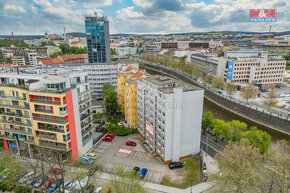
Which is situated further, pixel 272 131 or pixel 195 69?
pixel 195 69

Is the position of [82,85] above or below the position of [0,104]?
above

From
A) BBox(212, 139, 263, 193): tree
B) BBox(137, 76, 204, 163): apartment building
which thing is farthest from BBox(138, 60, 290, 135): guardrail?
BBox(212, 139, 263, 193): tree

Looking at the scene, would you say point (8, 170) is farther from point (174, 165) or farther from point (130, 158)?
point (174, 165)

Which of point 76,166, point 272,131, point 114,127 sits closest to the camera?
point 76,166

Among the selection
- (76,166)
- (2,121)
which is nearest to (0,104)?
(2,121)

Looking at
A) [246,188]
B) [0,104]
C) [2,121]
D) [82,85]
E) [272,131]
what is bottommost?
[272,131]

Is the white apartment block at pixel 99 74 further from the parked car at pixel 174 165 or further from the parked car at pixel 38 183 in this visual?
the parked car at pixel 174 165

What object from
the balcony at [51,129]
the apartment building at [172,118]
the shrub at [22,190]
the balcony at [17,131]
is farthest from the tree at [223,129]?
the balcony at [17,131]

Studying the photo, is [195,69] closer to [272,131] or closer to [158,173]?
[272,131]
